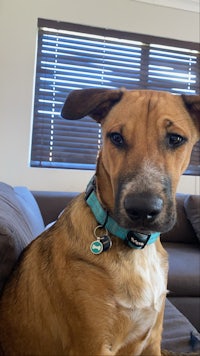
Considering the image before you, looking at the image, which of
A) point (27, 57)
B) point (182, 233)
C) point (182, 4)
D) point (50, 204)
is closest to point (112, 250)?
point (50, 204)

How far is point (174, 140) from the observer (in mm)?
1075

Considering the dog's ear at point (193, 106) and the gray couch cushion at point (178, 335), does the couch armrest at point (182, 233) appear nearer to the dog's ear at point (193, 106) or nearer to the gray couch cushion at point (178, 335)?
the gray couch cushion at point (178, 335)

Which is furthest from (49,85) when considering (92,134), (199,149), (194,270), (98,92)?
(98,92)

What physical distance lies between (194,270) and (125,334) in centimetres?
152

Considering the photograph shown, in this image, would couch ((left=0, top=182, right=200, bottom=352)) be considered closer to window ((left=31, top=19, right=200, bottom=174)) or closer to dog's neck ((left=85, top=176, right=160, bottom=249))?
dog's neck ((left=85, top=176, right=160, bottom=249))

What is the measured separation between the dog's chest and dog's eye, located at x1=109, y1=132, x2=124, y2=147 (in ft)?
1.00

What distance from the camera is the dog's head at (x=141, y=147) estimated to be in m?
0.92

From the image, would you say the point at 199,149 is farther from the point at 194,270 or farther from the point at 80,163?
the point at 194,270

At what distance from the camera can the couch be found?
118 cm

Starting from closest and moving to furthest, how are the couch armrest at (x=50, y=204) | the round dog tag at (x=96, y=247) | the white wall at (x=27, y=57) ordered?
the round dog tag at (x=96, y=247) < the couch armrest at (x=50, y=204) < the white wall at (x=27, y=57)

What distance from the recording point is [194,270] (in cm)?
239

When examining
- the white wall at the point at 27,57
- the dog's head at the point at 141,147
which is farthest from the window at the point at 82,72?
the dog's head at the point at 141,147

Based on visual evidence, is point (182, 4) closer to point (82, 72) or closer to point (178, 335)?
point (82, 72)

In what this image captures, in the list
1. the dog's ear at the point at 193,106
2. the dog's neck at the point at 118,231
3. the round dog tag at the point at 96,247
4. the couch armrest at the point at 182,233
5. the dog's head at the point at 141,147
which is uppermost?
the dog's ear at the point at 193,106
